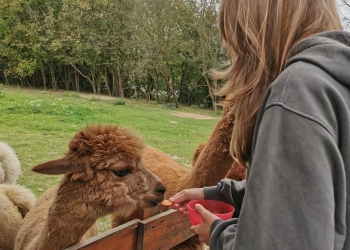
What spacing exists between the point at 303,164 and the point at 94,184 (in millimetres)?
1343

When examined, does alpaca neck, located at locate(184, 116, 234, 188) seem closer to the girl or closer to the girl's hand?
the girl's hand

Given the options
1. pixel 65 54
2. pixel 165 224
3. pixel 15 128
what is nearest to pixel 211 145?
pixel 165 224

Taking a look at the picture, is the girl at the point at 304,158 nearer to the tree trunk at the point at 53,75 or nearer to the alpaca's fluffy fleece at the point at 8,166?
the alpaca's fluffy fleece at the point at 8,166

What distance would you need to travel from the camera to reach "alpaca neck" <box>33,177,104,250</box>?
169 cm

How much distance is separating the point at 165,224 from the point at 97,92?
21.0 m

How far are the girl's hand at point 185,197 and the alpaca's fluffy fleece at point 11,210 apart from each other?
1.91m

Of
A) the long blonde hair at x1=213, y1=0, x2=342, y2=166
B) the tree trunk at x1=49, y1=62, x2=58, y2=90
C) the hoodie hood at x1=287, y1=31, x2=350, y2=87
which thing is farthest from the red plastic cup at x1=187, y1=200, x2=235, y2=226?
the tree trunk at x1=49, y1=62, x2=58, y2=90

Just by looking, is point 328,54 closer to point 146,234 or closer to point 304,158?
point 304,158

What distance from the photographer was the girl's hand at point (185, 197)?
159 centimetres

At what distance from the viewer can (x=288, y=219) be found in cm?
66

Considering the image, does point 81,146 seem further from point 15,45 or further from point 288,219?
point 15,45

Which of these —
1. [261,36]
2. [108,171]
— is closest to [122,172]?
[108,171]

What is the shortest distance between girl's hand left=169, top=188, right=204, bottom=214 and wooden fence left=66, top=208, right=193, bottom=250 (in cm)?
44

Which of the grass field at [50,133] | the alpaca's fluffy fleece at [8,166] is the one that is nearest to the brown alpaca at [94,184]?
the grass field at [50,133]
